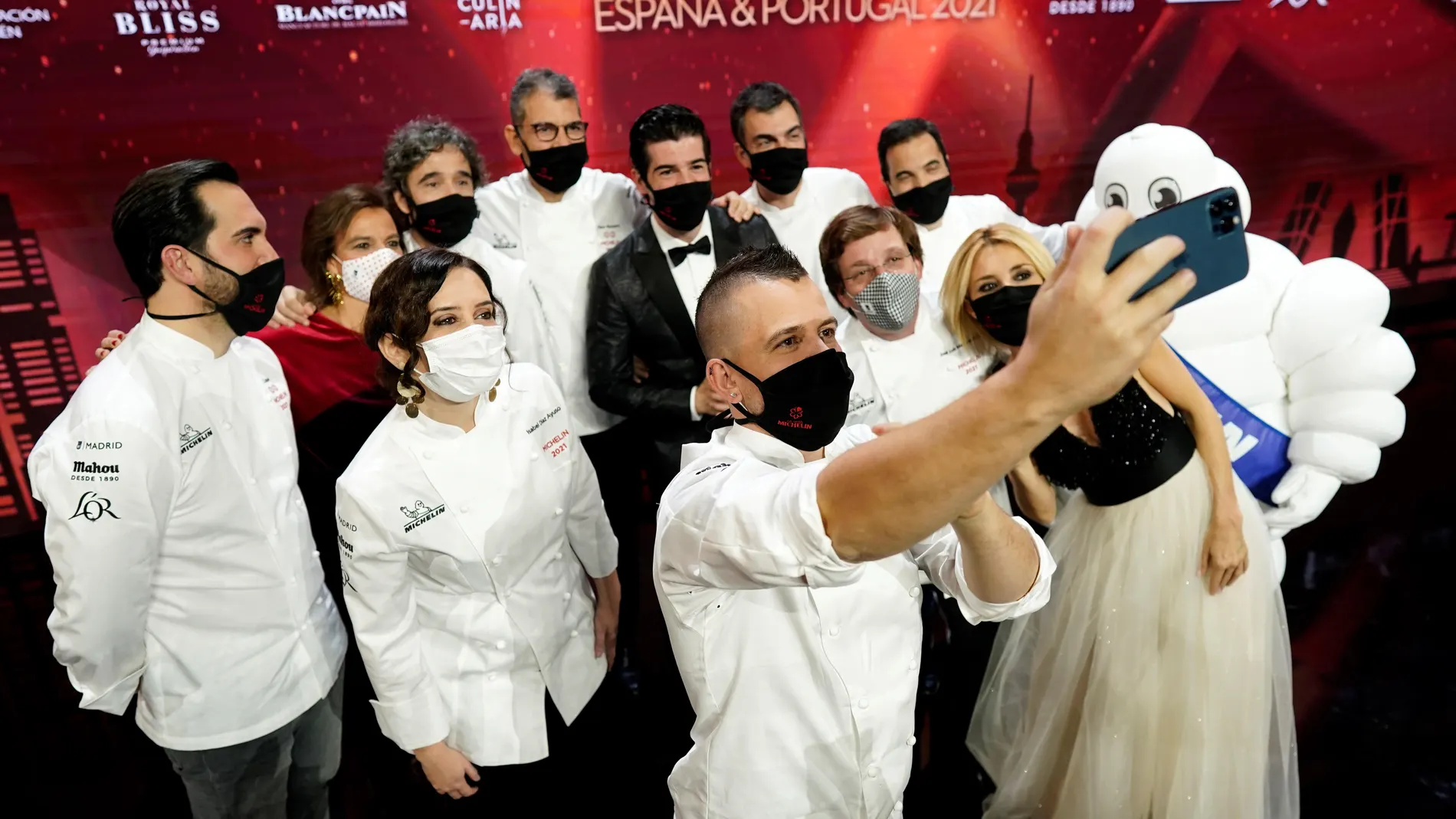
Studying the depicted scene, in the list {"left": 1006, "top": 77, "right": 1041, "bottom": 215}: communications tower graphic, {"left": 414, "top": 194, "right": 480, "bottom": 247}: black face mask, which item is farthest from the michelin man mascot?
{"left": 1006, "top": 77, "right": 1041, "bottom": 215}: communications tower graphic

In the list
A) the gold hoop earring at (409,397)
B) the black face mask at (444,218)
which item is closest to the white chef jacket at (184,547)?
the gold hoop earring at (409,397)

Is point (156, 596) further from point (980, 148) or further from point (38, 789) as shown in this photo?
point (980, 148)

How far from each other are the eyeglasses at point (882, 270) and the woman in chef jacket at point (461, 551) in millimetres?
1016

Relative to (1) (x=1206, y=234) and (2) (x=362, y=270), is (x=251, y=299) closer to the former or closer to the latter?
(2) (x=362, y=270)

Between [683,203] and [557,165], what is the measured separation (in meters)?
0.53

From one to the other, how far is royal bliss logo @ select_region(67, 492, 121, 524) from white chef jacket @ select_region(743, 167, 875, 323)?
7.73 feet

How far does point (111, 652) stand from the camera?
1852 millimetres

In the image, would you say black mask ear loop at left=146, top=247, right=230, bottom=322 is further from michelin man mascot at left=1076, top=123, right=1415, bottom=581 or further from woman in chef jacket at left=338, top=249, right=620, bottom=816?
michelin man mascot at left=1076, top=123, right=1415, bottom=581

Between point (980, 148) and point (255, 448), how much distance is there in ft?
15.1

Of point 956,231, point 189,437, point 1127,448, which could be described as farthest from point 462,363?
point 956,231

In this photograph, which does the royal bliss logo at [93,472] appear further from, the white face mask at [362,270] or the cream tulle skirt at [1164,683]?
the cream tulle skirt at [1164,683]

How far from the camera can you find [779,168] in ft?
10.9

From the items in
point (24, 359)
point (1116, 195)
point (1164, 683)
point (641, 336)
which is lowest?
point (1164, 683)

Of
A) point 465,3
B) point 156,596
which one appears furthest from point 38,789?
point 465,3
